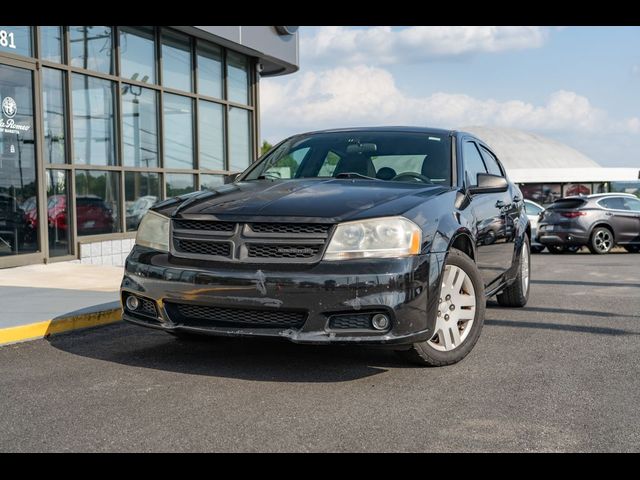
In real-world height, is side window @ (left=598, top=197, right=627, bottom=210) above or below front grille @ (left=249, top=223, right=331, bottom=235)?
below

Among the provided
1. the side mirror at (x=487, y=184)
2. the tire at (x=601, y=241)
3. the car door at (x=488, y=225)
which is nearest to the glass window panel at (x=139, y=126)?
the car door at (x=488, y=225)

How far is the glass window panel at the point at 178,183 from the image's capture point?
14.1m

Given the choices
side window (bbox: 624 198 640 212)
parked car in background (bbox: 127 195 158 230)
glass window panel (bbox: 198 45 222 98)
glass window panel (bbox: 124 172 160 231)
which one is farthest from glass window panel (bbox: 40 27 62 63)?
side window (bbox: 624 198 640 212)

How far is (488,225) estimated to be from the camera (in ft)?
19.2

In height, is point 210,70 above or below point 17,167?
above

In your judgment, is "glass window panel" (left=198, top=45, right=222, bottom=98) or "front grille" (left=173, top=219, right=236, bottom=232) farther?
"glass window panel" (left=198, top=45, right=222, bottom=98)

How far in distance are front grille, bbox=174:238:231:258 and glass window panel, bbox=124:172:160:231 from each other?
27.7 ft

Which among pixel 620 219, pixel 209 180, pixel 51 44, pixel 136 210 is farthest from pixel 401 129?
pixel 620 219

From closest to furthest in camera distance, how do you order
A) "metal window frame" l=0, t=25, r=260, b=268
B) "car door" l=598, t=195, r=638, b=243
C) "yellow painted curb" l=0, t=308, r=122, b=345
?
"yellow painted curb" l=0, t=308, r=122, b=345 < "metal window frame" l=0, t=25, r=260, b=268 < "car door" l=598, t=195, r=638, b=243

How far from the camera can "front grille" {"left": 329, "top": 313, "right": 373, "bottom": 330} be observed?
4254 millimetres

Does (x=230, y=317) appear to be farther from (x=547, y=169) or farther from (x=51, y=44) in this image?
(x=547, y=169)

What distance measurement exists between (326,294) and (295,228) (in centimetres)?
43

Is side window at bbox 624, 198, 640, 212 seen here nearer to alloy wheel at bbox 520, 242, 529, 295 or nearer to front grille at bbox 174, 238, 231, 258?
alloy wheel at bbox 520, 242, 529, 295
